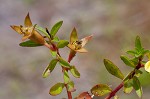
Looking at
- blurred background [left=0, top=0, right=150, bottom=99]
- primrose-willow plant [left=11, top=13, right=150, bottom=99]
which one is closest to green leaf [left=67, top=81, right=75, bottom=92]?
primrose-willow plant [left=11, top=13, right=150, bottom=99]

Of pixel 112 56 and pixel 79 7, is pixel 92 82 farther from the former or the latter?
pixel 79 7

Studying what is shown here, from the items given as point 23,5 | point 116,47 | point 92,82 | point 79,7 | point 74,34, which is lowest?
point 74,34

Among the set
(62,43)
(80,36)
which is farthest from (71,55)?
(80,36)

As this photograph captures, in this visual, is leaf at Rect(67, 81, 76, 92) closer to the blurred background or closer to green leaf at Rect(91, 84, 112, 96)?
green leaf at Rect(91, 84, 112, 96)

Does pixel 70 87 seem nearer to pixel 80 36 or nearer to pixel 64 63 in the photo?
pixel 64 63

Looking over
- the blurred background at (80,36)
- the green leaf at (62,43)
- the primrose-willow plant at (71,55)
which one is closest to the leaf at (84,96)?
the primrose-willow plant at (71,55)

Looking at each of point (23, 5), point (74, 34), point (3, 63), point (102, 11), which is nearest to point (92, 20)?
point (102, 11)
